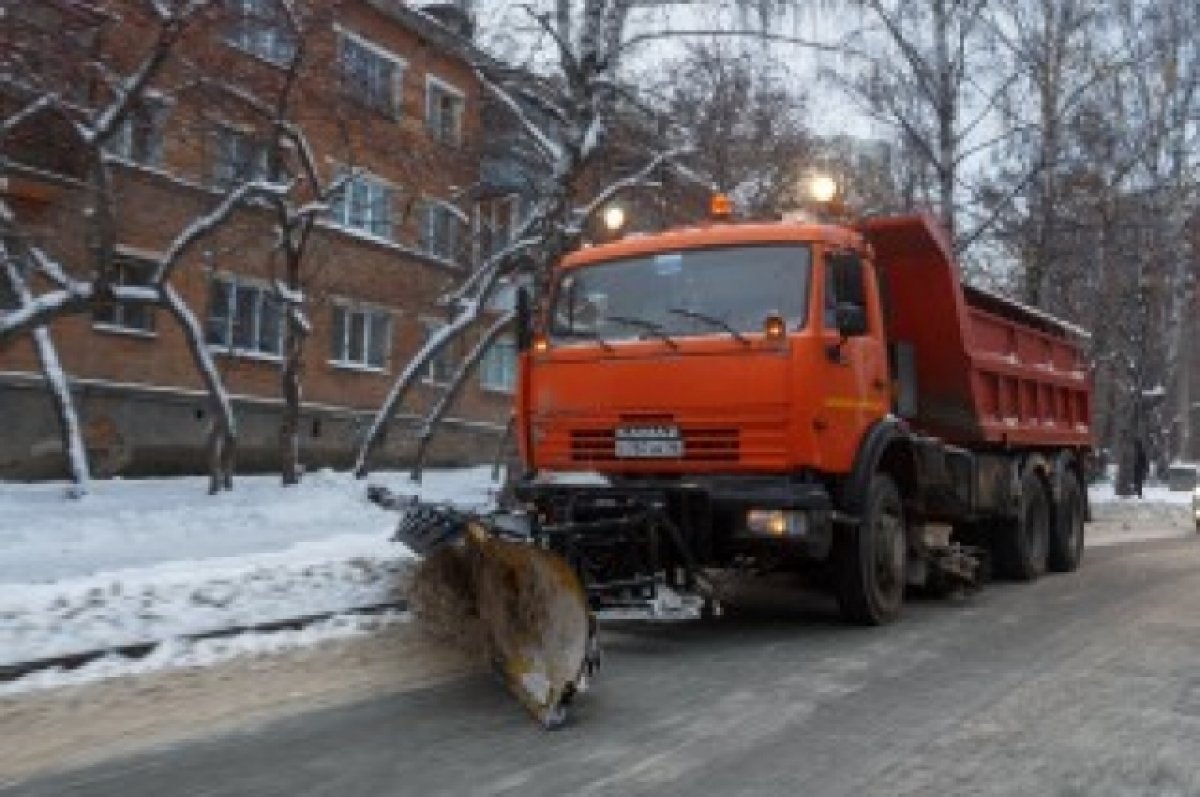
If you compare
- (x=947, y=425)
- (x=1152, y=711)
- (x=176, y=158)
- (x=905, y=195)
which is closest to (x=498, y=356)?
(x=905, y=195)

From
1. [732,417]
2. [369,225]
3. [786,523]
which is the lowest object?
[786,523]

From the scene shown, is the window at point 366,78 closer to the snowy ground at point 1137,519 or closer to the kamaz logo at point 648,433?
the kamaz logo at point 648,433

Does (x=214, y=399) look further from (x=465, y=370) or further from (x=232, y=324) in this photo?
(x=232, y=324)

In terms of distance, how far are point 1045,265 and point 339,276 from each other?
1436cm

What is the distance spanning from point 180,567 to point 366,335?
1882 centimetres

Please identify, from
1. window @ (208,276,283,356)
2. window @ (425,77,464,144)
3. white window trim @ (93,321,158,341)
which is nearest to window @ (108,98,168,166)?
white window trim @ (93,321,158,341)

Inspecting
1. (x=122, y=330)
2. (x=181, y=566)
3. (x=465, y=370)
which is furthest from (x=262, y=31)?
(x=122, y=330)

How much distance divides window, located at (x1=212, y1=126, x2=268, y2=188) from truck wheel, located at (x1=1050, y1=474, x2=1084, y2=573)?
34.4 ft

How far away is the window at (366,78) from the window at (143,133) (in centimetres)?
261

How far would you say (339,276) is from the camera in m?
28.5

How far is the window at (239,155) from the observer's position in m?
18.3

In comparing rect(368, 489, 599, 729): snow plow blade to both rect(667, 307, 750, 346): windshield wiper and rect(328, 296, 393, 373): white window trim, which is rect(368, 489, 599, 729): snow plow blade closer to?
rect(667, 307, 750, 346): windshield wiper

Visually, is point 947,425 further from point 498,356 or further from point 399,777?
point 498,356

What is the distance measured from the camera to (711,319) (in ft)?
30.0
